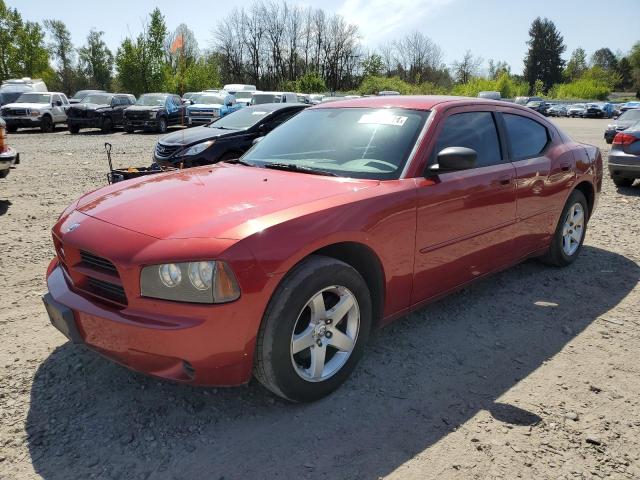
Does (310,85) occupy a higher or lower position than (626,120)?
higher

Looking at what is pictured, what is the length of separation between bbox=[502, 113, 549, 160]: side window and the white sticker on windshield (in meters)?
1.19

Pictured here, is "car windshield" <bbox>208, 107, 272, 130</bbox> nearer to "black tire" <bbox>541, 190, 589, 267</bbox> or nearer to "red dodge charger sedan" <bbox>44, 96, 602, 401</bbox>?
"red dodge charger sedan" <bbox>44, 96, 602, 401</bbox>

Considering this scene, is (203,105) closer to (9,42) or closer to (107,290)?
(107,290)

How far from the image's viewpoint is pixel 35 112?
22594 millimetres

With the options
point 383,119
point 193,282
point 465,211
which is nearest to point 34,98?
point 383,119

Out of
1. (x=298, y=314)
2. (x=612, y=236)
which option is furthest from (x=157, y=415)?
(x=612, y=236)

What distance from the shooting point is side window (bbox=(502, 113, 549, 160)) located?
14.0 feet

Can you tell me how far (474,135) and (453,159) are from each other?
0.81m

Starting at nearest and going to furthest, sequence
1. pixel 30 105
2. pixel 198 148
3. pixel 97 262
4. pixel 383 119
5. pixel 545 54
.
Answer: pixel 97 262 < pixel 383 119 < pixel 198 148 < pixel 30 105 < pixel 545 54

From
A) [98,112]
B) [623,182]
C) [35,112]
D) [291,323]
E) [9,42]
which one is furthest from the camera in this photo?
[9,42]

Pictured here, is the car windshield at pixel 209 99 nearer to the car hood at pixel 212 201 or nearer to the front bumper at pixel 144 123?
the front bumper at pixel 144 123

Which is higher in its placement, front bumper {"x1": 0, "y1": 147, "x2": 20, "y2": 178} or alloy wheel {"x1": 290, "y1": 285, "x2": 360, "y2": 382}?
front bumper {"x1": 0, "y1": 147, "x2": 20, "y2": 178}

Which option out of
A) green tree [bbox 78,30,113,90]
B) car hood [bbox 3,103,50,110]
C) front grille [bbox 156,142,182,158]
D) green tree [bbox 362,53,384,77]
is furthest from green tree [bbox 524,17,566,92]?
front grille [bbox 156,142,182,158]

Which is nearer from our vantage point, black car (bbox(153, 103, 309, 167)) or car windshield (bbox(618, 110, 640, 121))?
black car (bbox(153, 103, 309, 167))
